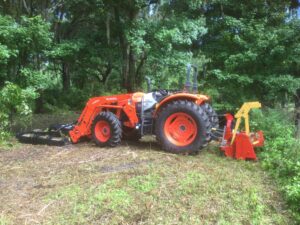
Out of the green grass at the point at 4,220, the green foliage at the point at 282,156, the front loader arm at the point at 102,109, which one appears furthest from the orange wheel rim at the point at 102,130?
the green grass at the point at 4,220

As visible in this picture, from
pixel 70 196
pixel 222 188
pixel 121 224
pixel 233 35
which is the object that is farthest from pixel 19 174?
pixel 233 35

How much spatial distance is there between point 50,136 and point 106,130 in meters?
1.38

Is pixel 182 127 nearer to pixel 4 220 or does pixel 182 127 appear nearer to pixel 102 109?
pixel 102 109

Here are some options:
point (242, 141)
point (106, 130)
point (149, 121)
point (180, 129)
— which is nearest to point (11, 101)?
point (106, 130)

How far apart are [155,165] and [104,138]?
1.85m

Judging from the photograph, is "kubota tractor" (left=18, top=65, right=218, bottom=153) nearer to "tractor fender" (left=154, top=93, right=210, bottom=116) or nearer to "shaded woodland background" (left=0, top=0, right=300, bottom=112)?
"tractor fender" (left=154, top=93, right=210, bottom=116)

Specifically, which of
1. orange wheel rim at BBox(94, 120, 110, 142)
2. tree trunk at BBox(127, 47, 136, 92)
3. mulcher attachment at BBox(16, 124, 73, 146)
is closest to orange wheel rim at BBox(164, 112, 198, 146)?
orange wheel rim at BBox(94, 120, 110, 142)

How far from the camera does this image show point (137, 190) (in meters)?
4.94

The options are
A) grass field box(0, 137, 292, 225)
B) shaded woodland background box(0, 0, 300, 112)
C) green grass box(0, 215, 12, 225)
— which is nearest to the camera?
green grass box(0, 215, 12, 225)

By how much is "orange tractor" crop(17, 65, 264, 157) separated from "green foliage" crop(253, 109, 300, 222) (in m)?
1.05

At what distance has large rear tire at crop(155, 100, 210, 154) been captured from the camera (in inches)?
264

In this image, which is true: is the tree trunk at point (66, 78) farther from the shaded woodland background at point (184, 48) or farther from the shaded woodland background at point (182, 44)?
the shaded woodland background at point (184, 48)

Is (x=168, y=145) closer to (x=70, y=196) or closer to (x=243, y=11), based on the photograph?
(x=70, y=196)

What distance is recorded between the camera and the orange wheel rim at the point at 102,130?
758 centimetres
